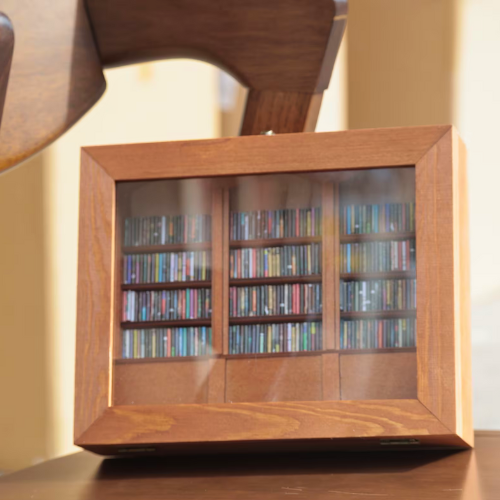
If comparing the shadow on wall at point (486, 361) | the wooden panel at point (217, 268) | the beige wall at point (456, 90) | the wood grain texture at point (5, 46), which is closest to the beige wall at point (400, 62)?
the beige wall at point (456, 90)

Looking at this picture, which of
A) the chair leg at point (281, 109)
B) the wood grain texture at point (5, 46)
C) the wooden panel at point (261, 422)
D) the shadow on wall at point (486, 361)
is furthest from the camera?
the shadow on wall at point (486, 361)

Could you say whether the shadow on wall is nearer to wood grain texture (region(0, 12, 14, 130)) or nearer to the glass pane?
the glass pane

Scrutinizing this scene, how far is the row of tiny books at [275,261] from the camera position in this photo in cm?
52

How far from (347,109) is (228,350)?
0.74 meters

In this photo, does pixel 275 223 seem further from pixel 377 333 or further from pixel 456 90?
pixel 456 90

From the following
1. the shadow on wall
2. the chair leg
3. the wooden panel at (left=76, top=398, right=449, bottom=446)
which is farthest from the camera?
the shadow on wall

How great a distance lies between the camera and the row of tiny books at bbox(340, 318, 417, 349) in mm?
488

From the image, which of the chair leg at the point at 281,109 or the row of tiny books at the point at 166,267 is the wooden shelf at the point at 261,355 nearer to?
the row of tiny books at the point at 166,267

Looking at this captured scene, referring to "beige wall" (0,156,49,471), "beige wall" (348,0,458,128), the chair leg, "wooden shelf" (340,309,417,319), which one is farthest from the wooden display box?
"beige wall" (348,0,458,128)

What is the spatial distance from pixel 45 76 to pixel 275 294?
0.70 feet

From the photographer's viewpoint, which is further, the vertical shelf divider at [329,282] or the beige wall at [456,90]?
the beige wall at [456,90]

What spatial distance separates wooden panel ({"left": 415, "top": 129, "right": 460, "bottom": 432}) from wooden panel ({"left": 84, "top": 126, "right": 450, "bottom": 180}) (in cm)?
2

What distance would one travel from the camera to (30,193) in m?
0.76

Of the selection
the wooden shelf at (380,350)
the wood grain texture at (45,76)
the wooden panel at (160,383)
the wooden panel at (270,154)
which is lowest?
the wooden panel at (160,383)
